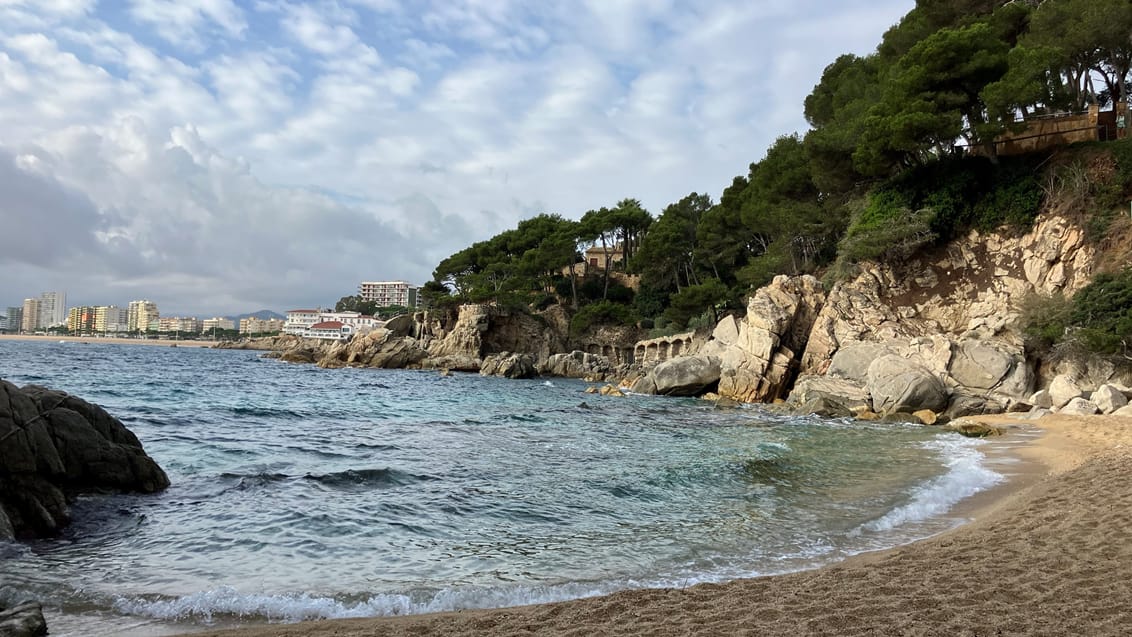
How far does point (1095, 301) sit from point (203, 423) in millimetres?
27031

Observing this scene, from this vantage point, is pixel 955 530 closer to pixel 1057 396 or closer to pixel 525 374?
pixel 1057 396

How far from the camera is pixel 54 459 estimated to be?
7859mm

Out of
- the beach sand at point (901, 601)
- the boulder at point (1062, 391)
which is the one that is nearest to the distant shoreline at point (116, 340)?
the boulder at point (1062, 391)

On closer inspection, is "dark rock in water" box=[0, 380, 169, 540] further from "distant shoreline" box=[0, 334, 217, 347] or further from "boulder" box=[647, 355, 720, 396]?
"distant shoreline" box=[0, 334, 217, 347]

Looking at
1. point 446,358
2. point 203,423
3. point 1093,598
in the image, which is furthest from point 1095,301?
point 446,358

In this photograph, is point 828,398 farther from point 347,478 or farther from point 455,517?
point 455,517

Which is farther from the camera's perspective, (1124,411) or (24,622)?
(1124,411)

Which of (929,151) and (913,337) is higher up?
(929,151)

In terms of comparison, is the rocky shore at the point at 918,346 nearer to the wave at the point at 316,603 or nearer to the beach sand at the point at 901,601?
the beach sand at the point at 901,601

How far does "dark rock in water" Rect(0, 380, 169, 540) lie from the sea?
28cm

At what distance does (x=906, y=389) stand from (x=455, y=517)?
18.2 m

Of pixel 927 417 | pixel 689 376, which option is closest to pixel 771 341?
pixel 689 376

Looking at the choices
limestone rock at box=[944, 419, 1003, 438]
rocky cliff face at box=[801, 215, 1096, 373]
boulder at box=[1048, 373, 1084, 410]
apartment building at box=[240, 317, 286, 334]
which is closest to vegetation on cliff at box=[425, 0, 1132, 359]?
rocky cliff face at box=[801, 215, 1096, 373]

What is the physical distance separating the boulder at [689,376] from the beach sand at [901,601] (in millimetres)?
24758
